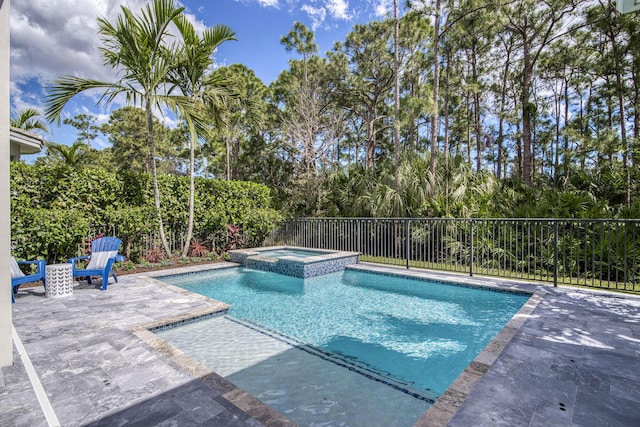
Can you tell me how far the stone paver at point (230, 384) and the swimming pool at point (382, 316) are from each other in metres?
0.56

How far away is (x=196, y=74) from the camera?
8.38m

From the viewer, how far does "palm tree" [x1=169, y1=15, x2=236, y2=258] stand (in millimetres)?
8109

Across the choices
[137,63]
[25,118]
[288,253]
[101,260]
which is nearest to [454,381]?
[101,260]

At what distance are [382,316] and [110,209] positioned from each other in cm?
677

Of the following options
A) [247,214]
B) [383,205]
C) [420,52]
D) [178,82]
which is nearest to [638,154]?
[383,205]

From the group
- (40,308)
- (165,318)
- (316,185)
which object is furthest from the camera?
(316,185)

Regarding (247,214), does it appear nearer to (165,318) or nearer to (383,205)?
(383,205)

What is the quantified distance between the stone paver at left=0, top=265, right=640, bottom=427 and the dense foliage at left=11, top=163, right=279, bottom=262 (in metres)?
2.54

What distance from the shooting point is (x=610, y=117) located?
14.6m

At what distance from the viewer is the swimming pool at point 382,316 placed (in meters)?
3.44

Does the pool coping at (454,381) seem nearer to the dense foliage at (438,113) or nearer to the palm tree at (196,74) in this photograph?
the dense foliage at (438,113)

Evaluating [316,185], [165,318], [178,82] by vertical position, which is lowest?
[165,318]

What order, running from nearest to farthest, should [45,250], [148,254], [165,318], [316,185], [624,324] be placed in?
1. [624,324]
2. [165,318]
3. [45,250]
4. [148,254]
5. [316,185]

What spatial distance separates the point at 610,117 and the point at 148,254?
19.9 m
